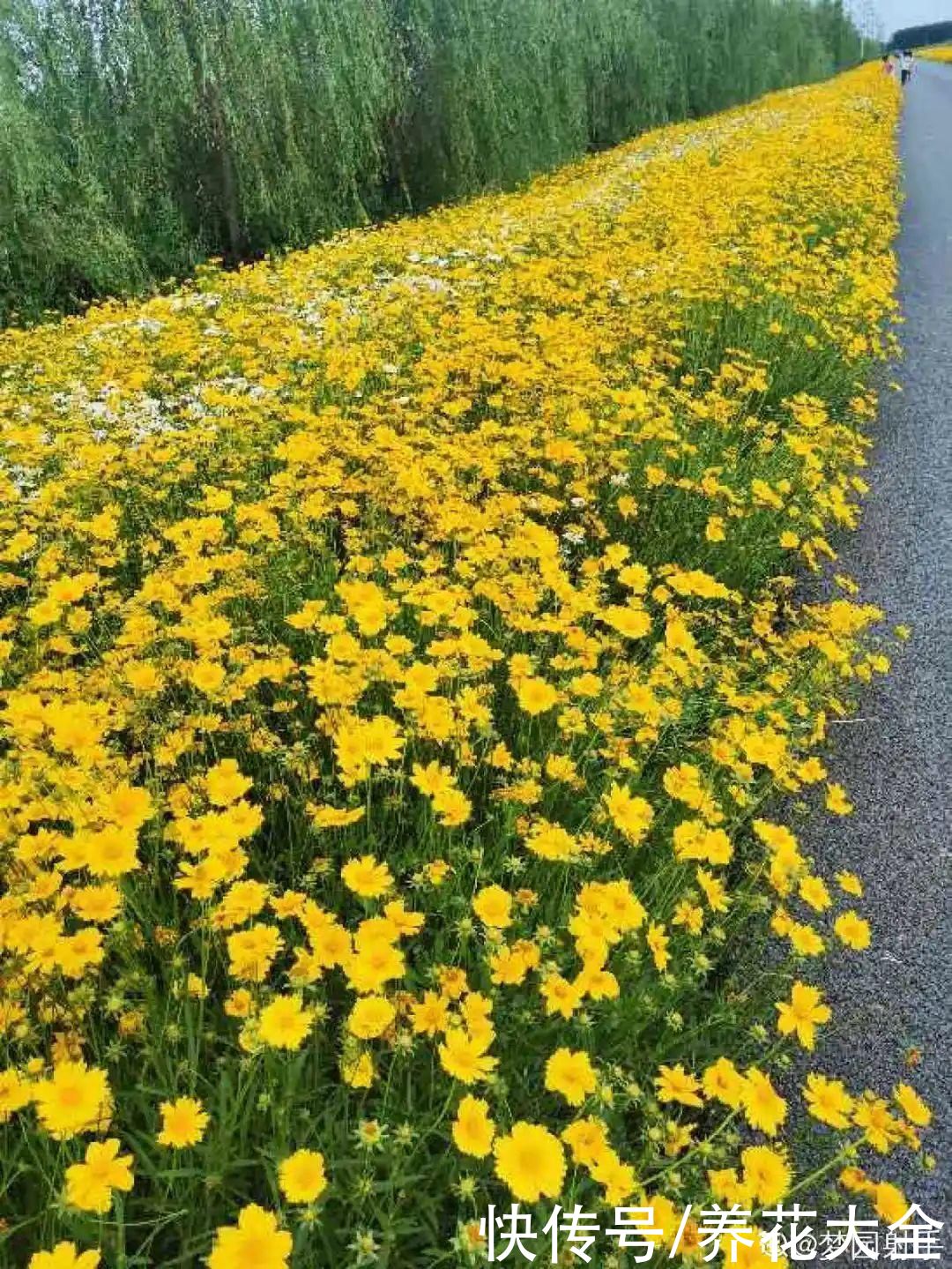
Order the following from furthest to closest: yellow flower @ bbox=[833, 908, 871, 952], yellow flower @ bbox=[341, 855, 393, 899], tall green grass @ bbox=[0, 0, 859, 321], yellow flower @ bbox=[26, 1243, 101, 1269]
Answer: tall green grass @ bbox=[0, 0, 859, 321], yellow flower @ bbox=[833, 908, 871, 952], yellow flower @ bbox=[341, 855, 393, 899], yellow flower @ bbox=[26, 1243, 101, 1269]

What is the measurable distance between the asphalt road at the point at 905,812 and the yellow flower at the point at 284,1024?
1304mm

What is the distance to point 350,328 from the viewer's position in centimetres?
457

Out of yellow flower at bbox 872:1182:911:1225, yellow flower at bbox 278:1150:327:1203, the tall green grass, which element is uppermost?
the tall green grass

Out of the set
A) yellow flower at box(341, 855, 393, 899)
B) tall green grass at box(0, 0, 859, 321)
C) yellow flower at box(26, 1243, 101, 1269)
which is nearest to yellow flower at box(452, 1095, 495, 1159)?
yellow flower at box(341, 855, 393, 899)

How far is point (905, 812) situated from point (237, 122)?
25.8ft

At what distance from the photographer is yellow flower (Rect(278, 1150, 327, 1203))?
3.87 feet

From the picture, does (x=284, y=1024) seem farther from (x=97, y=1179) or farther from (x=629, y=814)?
(x=629, y=814)

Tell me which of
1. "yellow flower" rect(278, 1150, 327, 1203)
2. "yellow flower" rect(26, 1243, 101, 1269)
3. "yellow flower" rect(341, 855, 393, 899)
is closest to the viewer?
"yellow flower" rect(26, 1243, 101, 1269)

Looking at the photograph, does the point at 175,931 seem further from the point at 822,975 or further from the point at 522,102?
the point at 522,102

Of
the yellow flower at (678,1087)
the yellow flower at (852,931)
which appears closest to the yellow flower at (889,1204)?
the yellow flower at (678,1087)

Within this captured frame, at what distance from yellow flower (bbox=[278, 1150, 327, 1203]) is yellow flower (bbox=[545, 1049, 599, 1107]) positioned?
13.9 inches

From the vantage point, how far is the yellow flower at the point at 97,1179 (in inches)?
43.6

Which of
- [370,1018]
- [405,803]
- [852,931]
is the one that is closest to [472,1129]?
[370,1018]

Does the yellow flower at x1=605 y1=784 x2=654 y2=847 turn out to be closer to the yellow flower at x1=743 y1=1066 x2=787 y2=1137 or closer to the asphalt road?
the yellow flower at x1=743 y1=1066 x2=787 y2=1137
